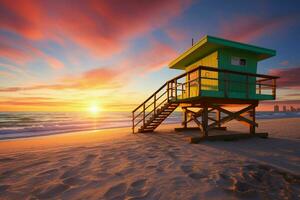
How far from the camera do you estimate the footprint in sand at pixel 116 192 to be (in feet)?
11.0

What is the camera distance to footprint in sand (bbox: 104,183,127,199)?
3.35 metres

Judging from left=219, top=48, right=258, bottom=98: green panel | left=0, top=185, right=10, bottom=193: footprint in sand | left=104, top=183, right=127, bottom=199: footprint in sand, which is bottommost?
left=0, top=185, right=10, bottom=193: footprint in sand

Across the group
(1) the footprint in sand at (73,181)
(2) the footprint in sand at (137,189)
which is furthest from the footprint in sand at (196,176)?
(1) the footprint in sand at (73,181)

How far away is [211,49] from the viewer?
33.1ft

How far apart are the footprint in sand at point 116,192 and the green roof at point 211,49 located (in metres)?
8.04

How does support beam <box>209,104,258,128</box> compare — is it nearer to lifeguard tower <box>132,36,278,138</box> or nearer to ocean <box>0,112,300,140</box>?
lifeguard tower <box>132,36,278,138</box>

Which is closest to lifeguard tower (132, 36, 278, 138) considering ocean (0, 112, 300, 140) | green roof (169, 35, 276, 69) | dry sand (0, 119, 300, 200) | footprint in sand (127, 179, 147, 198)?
green roof (169, 35, 276, 69)

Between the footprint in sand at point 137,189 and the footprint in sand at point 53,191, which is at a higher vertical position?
the footprint in sand at point 137,189

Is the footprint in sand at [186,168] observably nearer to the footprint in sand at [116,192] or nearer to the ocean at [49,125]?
the footprint in sand at [116,192]

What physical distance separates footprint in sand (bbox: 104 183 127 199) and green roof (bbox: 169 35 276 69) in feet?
26.4

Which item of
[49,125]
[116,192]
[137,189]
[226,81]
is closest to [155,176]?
[137,189]

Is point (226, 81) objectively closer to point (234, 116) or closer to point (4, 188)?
point (234, 116)

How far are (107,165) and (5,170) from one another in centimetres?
294

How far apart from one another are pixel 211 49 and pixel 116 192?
30.2 ft
